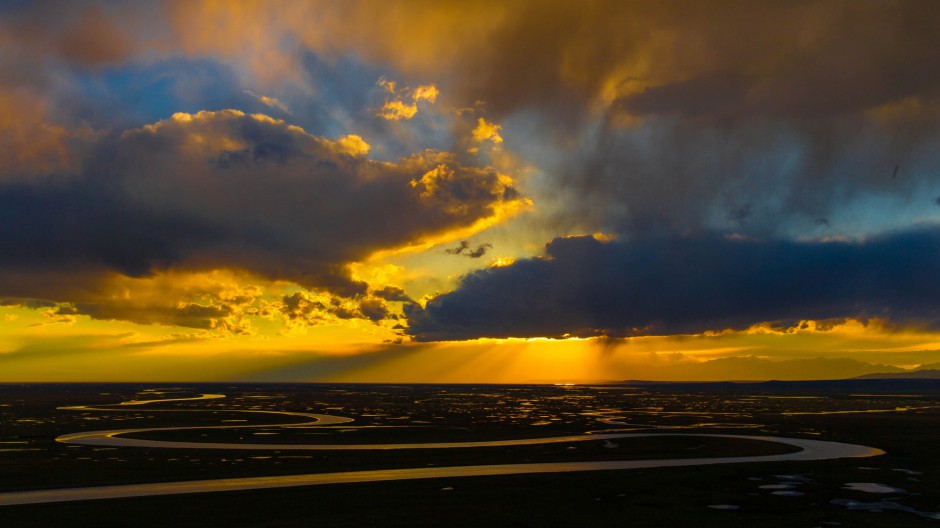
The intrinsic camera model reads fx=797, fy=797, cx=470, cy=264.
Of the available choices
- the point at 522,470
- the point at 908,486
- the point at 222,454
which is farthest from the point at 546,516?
the point at 222,454

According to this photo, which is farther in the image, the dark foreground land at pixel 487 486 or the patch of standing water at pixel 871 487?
the patch of standing water at pixel 871 487

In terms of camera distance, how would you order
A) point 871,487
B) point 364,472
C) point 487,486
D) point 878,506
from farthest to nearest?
point 364,472 → point 871,487 → point 487,486 → point 878,506

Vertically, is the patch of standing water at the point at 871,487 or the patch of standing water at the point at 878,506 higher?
the patch of standing water at the point at 871,487

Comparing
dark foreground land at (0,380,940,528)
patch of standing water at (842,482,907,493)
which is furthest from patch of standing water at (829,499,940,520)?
patch of standing water at (842,482,907,493)

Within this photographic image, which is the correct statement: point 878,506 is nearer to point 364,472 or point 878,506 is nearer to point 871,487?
point 871,487

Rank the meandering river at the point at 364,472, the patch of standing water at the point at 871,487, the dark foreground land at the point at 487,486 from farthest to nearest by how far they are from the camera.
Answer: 1. the patch of standing water at the point at 871,487
2. the meandering river at the point at 364,472
3. the dark foreground land at the point at 487,486

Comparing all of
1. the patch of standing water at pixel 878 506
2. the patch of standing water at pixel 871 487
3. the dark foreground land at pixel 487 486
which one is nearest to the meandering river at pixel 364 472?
the dark foreground land at pixel 487 486

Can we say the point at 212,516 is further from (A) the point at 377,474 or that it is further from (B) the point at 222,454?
(B) the point at 222,454

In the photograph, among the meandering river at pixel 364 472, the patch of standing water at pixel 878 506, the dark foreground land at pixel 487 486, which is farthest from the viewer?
the meandering river at pixel 364 472

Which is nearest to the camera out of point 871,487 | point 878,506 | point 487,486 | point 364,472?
point 878,506

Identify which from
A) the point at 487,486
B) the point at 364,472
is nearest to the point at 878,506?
the point at 487,486

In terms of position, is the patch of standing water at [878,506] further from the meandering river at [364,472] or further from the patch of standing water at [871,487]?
the meandering river at [364,472]

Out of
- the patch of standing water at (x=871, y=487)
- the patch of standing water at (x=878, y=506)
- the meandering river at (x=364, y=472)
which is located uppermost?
the meandering river at (x=364, y=472)
